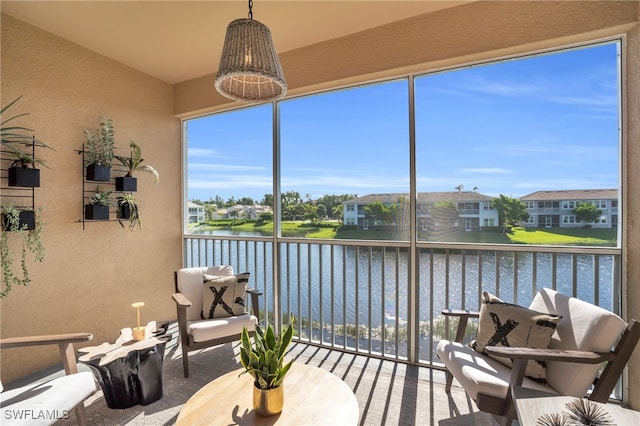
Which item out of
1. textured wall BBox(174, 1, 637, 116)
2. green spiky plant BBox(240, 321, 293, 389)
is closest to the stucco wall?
textured wall BBox(174, 1, 637, 116)

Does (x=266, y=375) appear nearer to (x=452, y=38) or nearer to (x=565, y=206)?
(x=565, y=206)

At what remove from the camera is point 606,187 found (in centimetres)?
209

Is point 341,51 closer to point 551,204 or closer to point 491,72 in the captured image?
point 491,72

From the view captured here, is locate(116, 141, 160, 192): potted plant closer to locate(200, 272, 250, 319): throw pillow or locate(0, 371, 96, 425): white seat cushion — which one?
locate(200, 272, 250, 319): throw pillow

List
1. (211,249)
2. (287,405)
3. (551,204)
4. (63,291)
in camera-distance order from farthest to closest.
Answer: (211,249), (63,291), (551,204), (287,405)

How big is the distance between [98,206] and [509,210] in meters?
3.68

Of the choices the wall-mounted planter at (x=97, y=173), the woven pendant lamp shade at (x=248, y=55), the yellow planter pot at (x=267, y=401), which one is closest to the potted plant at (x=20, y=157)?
the wall-mounted planter at (x=97, y=173)

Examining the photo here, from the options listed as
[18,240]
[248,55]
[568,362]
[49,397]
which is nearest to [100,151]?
[18,240]

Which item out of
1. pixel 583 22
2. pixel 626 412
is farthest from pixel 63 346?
pixel 583 22

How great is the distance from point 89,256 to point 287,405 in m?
2.65

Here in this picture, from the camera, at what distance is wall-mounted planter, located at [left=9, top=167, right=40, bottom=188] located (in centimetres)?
228

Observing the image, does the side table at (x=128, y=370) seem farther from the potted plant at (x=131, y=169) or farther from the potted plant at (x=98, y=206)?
the potted plant at (x=131, y=169)

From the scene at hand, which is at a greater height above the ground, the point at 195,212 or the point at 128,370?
the point at 195,212

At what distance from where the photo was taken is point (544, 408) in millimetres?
1252
